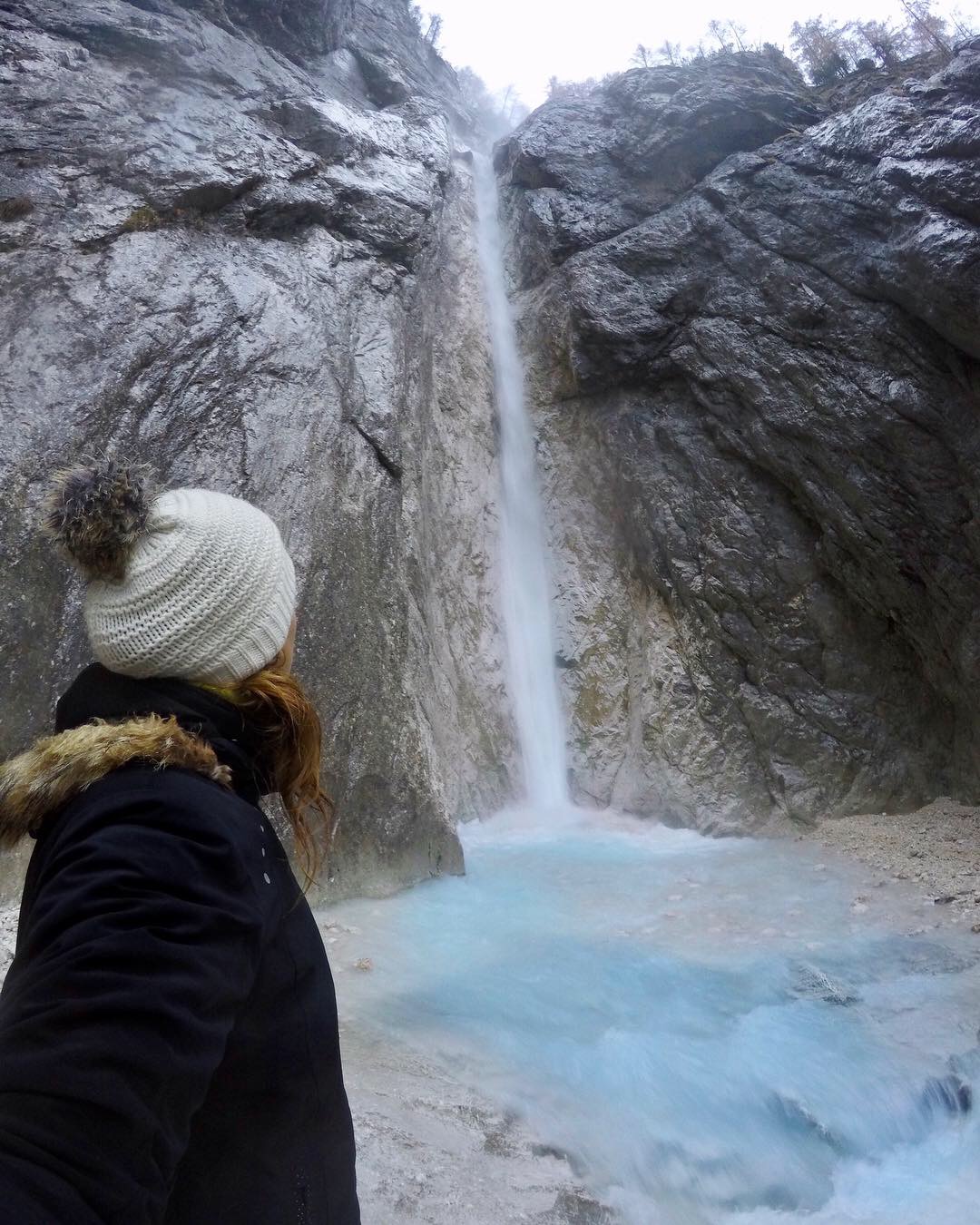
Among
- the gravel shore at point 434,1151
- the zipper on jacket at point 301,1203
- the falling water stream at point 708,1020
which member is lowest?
the falling water stream at point 708,1020

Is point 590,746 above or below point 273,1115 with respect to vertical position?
below

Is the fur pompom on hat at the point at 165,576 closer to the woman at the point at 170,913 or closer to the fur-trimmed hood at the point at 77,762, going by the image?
the woman at the point at 170,913

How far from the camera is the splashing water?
2.86 meters

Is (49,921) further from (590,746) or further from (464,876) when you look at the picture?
(590,746)

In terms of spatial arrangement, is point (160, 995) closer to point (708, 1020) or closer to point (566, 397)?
point (708, 1020)

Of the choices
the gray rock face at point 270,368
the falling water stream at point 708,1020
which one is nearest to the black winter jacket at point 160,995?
the falling water stream at point 708,1020

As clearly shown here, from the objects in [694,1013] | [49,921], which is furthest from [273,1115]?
[694,1013]

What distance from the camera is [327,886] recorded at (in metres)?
5.47

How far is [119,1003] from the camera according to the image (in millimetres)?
949

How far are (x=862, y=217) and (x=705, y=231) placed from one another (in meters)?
1.77

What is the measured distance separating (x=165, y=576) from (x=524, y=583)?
27.0ft

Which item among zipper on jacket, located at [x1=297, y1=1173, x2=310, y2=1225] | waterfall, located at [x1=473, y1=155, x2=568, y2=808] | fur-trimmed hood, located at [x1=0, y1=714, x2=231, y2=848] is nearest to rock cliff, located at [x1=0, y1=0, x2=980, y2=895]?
waterfall, located at [x1=473, y1=155, x2=568, y2=808]

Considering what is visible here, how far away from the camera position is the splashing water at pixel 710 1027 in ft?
9.37

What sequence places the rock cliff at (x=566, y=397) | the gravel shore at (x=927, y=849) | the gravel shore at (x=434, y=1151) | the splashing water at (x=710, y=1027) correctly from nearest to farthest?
1. the gravel shore at (x=434, y=1151)
2. the splashing water at (x=710, y=1027)
3. the gravel shore at (x=927, y=849)
4. the rock cliff at (x=566, y=397)
